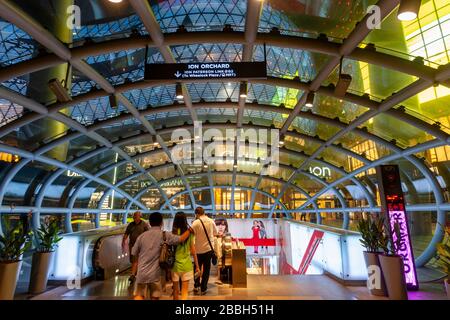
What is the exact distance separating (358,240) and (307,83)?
185 inches

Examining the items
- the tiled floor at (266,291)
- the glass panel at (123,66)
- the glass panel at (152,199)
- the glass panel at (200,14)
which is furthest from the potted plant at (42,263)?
the glass panel at (152,199)

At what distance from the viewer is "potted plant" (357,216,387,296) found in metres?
5.48

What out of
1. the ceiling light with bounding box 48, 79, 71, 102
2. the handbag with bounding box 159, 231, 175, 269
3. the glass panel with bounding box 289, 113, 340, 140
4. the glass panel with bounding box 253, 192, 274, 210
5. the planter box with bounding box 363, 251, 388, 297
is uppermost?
the glass panel with bounding box 289, 113, 340, 140

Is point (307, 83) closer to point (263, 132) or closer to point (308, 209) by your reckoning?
point (263, 132)

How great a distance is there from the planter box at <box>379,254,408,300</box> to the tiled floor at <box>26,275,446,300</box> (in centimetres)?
30

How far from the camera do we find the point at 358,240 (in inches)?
252

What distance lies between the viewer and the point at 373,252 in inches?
223

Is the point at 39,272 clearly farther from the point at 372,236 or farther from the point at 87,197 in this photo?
the point at 87,197

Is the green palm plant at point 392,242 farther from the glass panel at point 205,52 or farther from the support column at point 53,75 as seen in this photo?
the support column at point 53,75

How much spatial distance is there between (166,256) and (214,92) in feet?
25.3

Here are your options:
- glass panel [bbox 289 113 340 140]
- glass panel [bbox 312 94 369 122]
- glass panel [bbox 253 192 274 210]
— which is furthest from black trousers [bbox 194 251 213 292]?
glass panel [bbox 253 192 274 210]

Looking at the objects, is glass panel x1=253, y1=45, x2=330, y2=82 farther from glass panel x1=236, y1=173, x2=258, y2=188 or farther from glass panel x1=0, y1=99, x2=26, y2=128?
glass panel x1=236, y1=173, x2=258, y2=188

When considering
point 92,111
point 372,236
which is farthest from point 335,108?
point 92,111
